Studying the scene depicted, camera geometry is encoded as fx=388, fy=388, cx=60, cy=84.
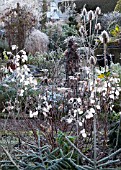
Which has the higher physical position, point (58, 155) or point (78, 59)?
point (78, 59)

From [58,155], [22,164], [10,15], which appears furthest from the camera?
[10,15]

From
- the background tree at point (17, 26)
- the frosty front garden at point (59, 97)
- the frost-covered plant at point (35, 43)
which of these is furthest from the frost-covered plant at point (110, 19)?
the background tree at point (17, 26)

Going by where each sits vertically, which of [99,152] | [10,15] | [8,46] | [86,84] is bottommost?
[99,152]

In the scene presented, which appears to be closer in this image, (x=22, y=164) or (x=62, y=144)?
(x=22, y=164)

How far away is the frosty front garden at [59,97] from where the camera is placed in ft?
9.05

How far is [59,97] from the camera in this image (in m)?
5.98

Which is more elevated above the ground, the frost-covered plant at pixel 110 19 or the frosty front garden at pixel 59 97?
the frost-covered plant at pixel 110 19

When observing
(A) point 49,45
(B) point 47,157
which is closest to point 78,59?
(B) point 47,157

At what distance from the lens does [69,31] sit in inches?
563

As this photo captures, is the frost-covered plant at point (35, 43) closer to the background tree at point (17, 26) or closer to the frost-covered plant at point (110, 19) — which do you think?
the background tree at point (17, 26)

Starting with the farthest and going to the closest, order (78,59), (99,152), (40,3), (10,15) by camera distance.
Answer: (40,3) → (10,15) → (78,59) → (99,152)

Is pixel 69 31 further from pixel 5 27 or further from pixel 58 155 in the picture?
pixel 58 155

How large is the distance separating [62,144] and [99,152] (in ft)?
1.10

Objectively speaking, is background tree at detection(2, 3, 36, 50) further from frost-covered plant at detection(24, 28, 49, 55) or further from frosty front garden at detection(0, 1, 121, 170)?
frost-covered plant at detection(24, 28, 49, 55)
